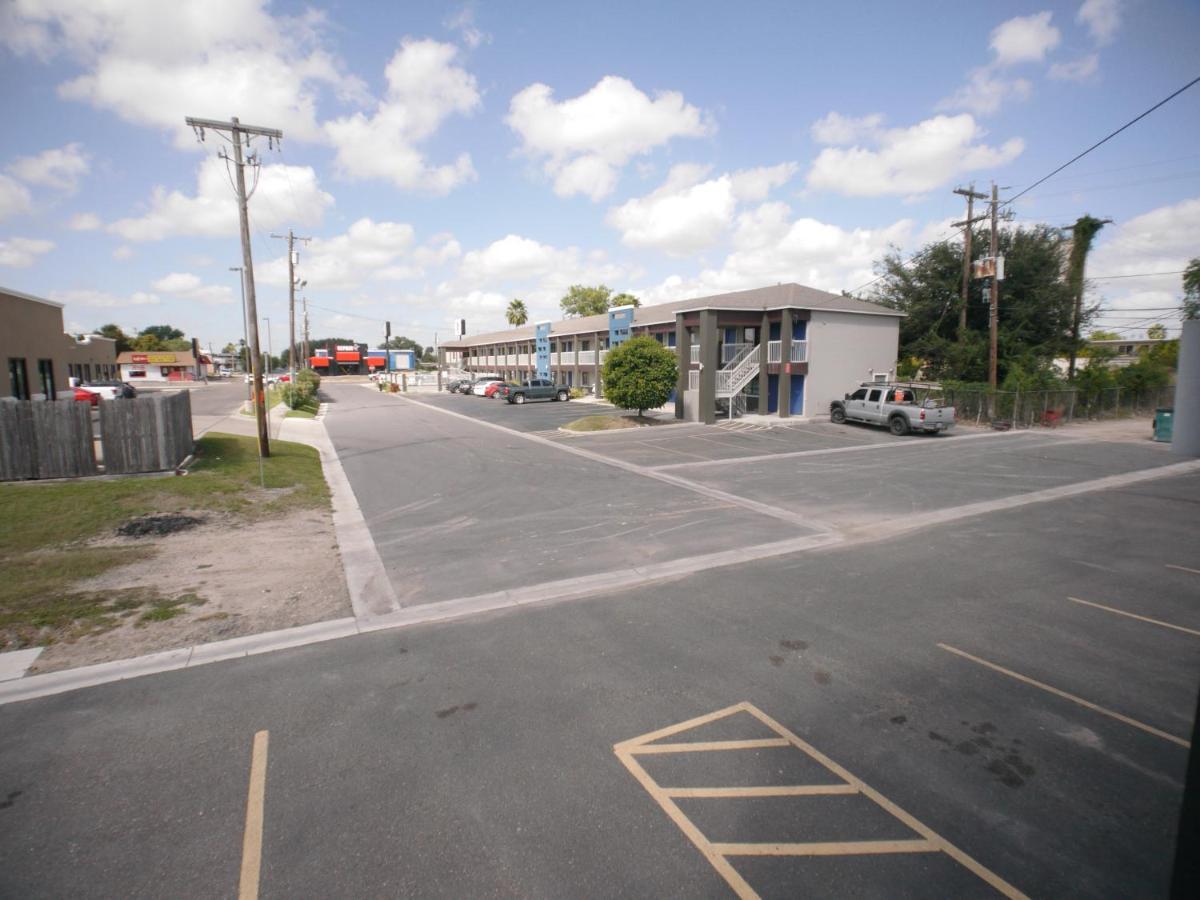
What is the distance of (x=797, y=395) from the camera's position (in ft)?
107

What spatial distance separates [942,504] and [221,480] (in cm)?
1748

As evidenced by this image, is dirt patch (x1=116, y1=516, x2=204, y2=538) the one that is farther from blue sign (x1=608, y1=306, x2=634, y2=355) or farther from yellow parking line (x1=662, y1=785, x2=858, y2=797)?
blue sign (x1=608, y1=306, x2=634, y2=355)

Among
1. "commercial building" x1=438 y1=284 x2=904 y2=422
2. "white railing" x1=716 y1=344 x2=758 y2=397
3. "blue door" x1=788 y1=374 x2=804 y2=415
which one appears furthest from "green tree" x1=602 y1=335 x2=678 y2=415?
"blue door" x1=788 y1=374 x2=804 y2=415

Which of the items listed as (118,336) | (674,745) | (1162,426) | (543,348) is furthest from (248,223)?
(118,336)

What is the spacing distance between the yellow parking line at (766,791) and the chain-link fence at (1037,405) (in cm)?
3089

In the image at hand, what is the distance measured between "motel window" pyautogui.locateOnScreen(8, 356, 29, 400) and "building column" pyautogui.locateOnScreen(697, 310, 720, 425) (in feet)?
89.5

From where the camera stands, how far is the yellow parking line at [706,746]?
495 centimetres

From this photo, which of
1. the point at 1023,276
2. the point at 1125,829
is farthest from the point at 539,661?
the point at 1023,276

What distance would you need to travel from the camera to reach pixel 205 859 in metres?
3.90

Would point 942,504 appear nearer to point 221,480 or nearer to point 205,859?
point 205,859

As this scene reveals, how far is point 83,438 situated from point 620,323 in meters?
33.5

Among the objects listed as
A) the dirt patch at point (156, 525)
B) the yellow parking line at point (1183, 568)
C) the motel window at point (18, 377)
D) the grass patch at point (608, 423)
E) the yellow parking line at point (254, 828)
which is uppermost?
the motel window at point (18, 377)

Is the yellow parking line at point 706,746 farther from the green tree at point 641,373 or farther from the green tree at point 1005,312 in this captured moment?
the green tree at point 1005,312

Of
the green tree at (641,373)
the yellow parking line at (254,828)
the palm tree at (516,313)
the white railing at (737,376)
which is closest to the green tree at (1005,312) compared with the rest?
the white railing at (737,376)
